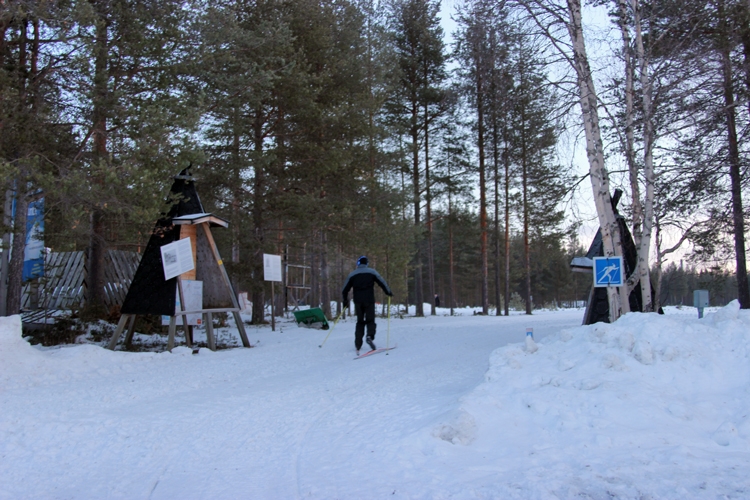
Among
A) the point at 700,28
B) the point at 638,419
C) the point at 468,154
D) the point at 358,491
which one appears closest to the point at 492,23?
the point at 700,28

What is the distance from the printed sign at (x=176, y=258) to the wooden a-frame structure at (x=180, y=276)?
274mm

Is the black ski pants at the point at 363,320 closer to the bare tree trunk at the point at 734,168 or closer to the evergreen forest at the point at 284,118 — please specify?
the evergreen forest at the point at 284,118

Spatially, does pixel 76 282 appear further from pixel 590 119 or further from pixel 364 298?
pixel 590 119

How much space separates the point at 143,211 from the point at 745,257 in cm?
1535

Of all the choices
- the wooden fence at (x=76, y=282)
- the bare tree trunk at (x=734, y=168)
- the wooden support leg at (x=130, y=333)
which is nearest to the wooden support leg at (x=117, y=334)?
the wooden support leg at (x=130, y=333)

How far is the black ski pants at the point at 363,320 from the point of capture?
1055 centimetres

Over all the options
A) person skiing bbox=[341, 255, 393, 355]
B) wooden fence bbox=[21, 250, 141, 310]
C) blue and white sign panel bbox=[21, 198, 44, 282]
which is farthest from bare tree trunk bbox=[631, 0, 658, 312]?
wooden fence bbox=[21, 250, 141, 310]

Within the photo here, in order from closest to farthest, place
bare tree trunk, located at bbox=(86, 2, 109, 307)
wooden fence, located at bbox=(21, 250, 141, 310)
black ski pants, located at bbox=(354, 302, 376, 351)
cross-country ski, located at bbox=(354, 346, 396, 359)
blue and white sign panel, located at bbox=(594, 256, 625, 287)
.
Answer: blue and white sign panel, located at bbox=(594, 256, 625, 287) < bare tree trunk, located at bbox=(86, 2, 109, 307) < cross-country ski, located at bbox=(354, 346, 396, 359) < black ski pants, located at bbox=(354, 302, 376, 351) < wooden fence, located at bbox=(21, 250, 141, 310)

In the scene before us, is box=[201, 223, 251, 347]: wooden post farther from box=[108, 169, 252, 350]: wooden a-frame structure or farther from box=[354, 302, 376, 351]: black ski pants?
box=[354, 302, 376, 351]: black ski pants

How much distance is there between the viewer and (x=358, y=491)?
12.3 ft

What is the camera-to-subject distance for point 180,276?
1139 cm

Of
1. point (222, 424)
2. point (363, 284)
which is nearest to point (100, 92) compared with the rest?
point (363, 284)

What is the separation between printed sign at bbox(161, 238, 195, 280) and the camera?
10742mm

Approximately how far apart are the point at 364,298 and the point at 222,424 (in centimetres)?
548
